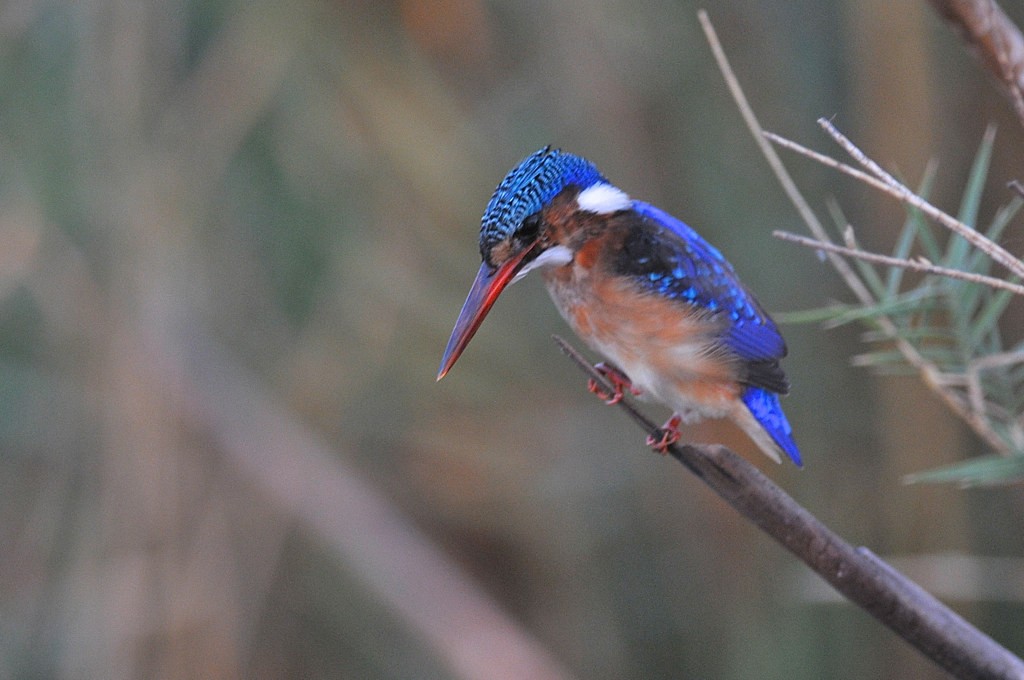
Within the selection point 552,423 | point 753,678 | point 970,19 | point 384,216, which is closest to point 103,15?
point 384,216

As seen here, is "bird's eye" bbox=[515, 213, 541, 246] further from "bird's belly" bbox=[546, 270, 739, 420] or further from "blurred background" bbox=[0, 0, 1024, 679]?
→ "blurred background" bbox=[0, 0, 1024, 679]

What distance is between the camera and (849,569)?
114cm

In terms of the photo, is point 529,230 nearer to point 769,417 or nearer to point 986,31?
point 769,417

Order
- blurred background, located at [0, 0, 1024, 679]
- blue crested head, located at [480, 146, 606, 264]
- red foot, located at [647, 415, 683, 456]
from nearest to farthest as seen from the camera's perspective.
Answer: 1. red foot, located at [647, 415, 683, 456]
2. blue crested head, located at [480, 146, 606, 264]
3. blurred background, located at [0, 0, 1024, 679]

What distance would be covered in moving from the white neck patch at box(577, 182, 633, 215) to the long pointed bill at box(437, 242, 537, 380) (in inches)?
6.4

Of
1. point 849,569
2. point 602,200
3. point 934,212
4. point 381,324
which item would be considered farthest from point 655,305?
point 381,324

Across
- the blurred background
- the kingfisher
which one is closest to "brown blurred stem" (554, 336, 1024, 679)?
the kingfisher

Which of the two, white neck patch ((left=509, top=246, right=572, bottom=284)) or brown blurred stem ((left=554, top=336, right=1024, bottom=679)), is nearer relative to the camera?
brown blurred stem ((left=554, top=336, right=1024, bottom=679))

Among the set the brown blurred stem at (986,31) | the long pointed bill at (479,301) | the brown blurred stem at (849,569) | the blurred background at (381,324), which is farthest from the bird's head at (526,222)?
the blurred background at (381,324)

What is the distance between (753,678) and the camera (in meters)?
2.88

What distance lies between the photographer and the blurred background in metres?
2.62

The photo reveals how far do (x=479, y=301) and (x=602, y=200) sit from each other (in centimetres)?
31

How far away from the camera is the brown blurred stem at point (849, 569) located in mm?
1133

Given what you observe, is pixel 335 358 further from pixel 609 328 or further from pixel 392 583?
pixel 609 328
